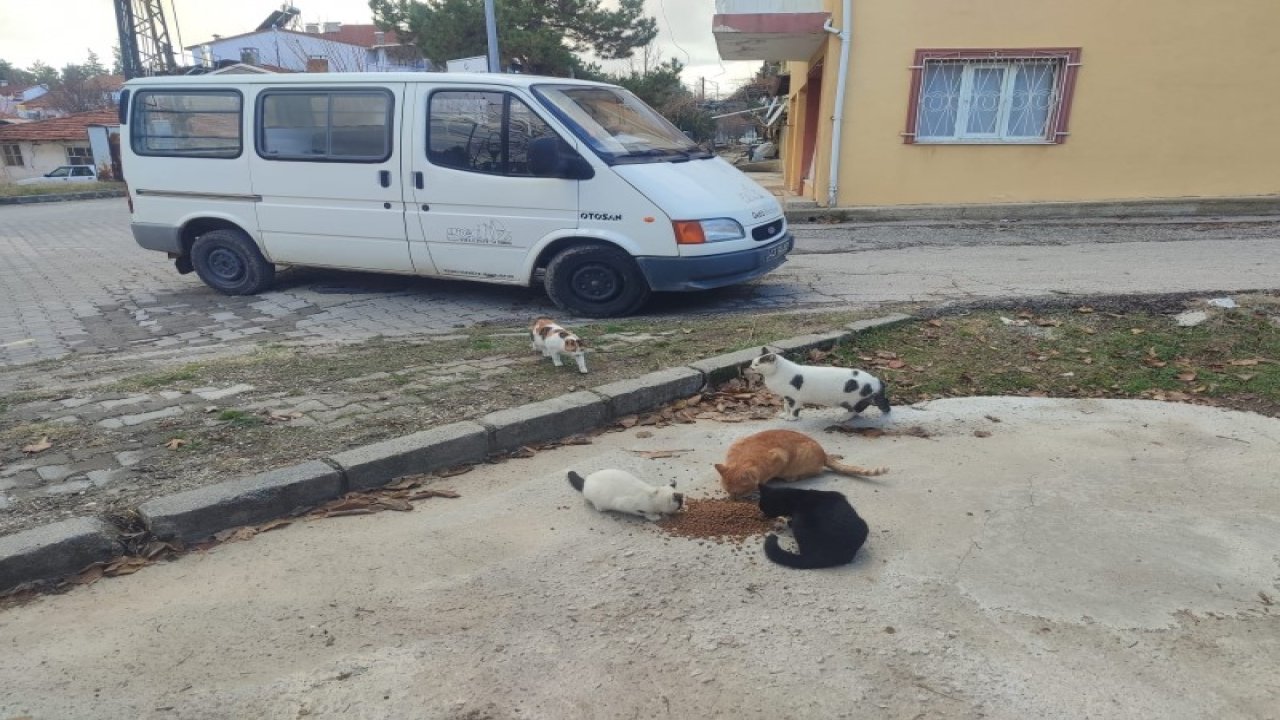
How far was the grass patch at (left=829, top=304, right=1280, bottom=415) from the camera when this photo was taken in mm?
4434

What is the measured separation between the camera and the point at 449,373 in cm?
469

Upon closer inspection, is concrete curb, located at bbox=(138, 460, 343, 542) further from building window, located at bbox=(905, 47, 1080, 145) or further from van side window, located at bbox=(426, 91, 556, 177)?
building window, located at bbox=(905, 47, 1080, 145)

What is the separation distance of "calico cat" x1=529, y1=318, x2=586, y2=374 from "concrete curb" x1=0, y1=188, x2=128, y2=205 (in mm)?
29141

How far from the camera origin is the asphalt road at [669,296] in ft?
21.4

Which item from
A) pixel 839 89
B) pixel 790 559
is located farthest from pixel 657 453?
pixel 839 89

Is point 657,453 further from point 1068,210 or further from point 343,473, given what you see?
point 1068,210

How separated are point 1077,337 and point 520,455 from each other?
4085 millimetres

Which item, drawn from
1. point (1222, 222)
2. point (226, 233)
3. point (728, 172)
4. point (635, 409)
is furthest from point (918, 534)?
point (1222, 222)

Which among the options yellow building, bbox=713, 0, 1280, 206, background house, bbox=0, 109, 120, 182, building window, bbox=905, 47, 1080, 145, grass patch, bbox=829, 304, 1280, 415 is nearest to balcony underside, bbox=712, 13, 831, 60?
yellow building, bbox=713, 0, 1280, 206

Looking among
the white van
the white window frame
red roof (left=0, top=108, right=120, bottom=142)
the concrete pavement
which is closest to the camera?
the concrete pavement

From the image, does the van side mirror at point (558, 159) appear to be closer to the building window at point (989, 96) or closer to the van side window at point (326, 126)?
the van side window at point (326, 126)

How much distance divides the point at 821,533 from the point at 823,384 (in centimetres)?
133

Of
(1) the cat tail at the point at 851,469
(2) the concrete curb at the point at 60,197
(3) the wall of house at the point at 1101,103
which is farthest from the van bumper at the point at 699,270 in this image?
(2) the concrete curb at the point at 60,197

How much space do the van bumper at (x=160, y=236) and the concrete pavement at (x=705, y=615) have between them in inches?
239
